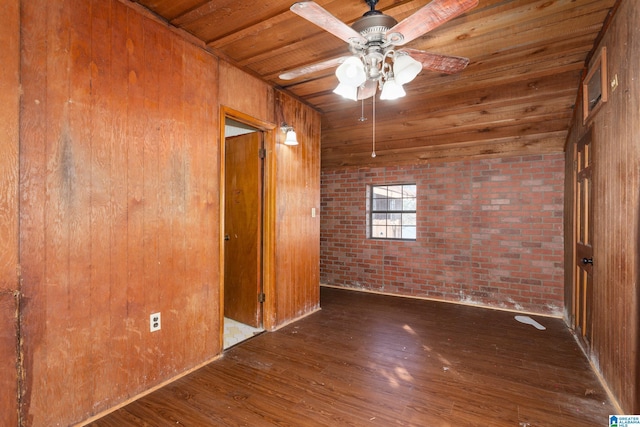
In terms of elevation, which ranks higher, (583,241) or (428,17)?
(428,17)

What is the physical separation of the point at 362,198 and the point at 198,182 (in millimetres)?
3226

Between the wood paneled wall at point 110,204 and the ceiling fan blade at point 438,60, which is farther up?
the ceiling fan blade at point 438,60

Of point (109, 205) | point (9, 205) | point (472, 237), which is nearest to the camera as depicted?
point (9, 205)

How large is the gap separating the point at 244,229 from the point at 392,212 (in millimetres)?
2583

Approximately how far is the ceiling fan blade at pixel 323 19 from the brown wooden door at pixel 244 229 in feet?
6.41

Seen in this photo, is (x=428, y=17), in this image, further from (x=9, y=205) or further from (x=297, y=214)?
(x=297, y=214)

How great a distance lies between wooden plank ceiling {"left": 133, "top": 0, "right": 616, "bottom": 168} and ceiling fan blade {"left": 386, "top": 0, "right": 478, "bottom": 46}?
0.59 metres

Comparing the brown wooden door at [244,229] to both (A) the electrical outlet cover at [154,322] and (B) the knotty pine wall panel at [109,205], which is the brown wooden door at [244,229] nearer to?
(B) the knotty pine wall panel at [109,205]

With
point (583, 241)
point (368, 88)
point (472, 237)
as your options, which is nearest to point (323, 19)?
point (368, 88)

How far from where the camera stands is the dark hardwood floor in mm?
1898

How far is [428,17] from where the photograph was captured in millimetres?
1414

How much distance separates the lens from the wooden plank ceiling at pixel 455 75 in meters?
2.08

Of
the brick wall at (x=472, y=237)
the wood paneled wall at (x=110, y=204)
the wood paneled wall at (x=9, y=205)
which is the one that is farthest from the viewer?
the brick wall at (x=472, y=237)

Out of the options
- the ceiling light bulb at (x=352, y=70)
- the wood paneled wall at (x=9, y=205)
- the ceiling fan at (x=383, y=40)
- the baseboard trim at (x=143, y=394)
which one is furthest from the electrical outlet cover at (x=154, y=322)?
the ceiling light bulb at (x=352, y=70)
